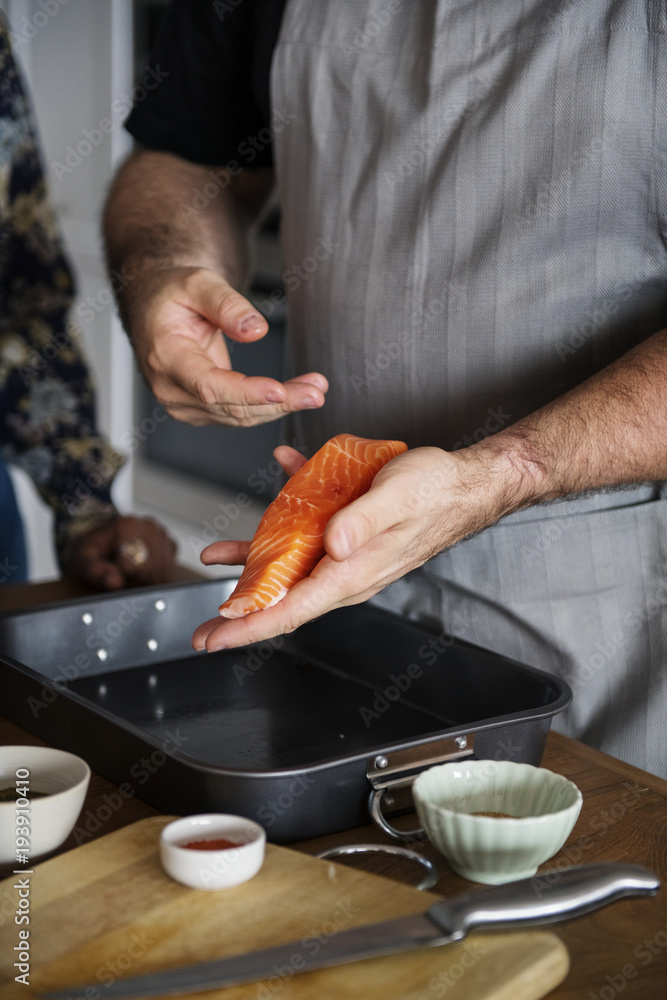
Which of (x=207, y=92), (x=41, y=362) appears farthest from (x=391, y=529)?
(x=41, y=362)

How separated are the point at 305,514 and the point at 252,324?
21cm

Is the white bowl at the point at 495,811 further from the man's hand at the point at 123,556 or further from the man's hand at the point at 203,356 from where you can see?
the man's hand at the point at 123,556

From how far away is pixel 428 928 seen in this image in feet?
2.00

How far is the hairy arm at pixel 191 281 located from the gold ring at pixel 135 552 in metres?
0.33

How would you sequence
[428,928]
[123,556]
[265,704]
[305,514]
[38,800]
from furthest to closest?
[123,556] < [265,704] < [305,514] < [38,800] < [428,928]

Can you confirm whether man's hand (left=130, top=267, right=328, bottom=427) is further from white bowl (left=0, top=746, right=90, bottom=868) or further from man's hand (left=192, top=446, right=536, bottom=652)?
white bowl (left=0, top=746, right=90, bottom=868)

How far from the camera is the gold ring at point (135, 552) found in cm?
145

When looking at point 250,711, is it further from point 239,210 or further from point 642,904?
point 239,210

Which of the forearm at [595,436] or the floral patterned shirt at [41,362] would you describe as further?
the floral patterned shirt at [41,362]

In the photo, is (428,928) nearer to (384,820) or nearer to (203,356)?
(384,820)

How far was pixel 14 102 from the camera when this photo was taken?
1.62 metres

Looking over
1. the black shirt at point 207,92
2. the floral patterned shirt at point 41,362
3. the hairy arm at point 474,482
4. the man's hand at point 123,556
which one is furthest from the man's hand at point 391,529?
the floral patterned shirt at point 41,362

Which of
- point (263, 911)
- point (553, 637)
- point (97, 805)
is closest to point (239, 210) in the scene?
point (553, 637)

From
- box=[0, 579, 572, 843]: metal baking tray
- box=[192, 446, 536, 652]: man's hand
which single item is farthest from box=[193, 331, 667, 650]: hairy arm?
box=[0, 579, 572, 843]: metal baking tray
